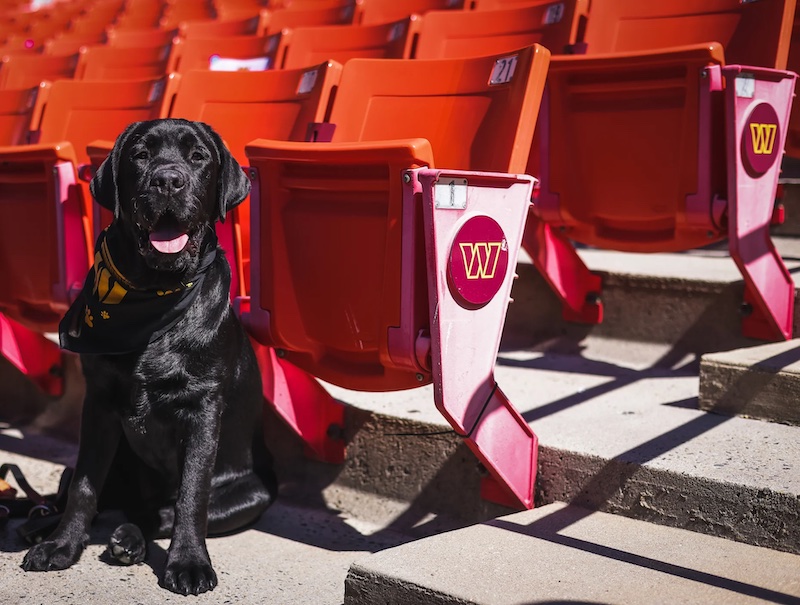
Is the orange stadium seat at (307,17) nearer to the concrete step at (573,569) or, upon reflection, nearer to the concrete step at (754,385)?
the concrete step at (754,385)

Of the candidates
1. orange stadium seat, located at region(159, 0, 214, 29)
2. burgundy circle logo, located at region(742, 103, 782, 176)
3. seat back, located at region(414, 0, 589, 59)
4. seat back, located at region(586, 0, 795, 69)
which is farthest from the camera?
orange stadium seat, located at region(159, 0, 214, 29)

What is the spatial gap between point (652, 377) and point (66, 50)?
4.54 meters

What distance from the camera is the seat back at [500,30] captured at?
2770mm

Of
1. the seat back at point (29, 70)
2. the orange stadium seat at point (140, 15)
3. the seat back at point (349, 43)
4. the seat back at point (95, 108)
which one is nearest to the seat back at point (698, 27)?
the seat back at point (349, 43)

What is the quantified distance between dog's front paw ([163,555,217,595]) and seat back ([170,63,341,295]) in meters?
0.70

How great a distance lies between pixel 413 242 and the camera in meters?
1.76

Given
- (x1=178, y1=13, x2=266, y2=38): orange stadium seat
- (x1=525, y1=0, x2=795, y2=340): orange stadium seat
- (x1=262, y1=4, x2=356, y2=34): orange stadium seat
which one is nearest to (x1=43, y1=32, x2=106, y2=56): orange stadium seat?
(x1=178, y1=13, x2=266, y2=38): orange stadium seat

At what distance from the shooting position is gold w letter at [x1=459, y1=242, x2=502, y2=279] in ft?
5.76

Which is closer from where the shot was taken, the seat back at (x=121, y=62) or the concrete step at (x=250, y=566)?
the concrete step at (x=250, y=566)

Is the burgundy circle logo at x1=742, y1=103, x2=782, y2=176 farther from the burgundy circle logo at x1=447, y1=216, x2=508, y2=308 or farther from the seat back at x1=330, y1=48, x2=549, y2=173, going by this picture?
the burgundy circle logo at x1=447, y1=216, x2=508, y2=308

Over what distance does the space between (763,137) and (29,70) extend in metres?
3.54

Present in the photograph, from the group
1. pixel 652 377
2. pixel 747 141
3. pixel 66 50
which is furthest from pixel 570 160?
Result: pixel 66 50

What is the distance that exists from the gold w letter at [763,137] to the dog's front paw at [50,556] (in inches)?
69.3

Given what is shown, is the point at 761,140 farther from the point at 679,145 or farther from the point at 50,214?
the point at 50,214
